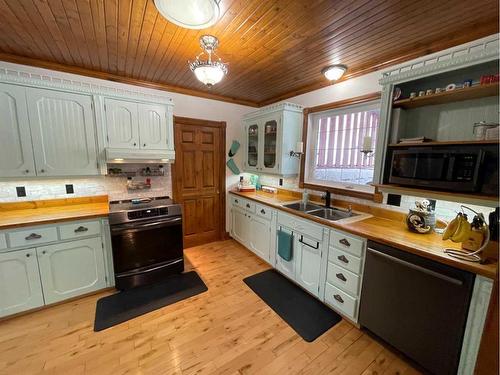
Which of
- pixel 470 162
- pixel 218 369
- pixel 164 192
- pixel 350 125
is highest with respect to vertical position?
pixel 350 125

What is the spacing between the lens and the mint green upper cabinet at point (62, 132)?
2.01m

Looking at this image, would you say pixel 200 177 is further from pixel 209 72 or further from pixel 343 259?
pixel 343 259

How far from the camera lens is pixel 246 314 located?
2.02 metres

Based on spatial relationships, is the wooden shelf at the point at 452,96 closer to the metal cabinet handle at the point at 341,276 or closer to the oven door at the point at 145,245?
the metal cabinet handle at the point at 341,276

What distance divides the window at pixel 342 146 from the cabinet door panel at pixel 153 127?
1.86 metres

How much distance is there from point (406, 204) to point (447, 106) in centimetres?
85

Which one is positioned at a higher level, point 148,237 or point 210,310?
point 148,237

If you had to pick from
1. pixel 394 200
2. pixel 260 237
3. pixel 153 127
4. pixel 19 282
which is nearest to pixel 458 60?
pixel 394 200

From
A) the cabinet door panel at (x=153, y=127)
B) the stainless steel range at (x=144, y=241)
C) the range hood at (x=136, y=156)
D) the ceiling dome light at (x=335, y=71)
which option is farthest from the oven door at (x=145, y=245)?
the ceiling dome light at (x=335, y=71)

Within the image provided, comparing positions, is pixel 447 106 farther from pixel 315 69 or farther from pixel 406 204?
pixel 315 69

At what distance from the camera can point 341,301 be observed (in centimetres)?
192

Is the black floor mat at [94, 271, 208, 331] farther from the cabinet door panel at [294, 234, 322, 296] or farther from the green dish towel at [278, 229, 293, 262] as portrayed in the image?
the cabinet door panel at [294, 234, 322, 296]

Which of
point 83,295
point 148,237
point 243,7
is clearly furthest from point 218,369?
point 243,7

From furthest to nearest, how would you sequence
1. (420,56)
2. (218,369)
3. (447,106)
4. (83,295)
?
(83,295) → (420,56) → (447,106) → (218,369)
